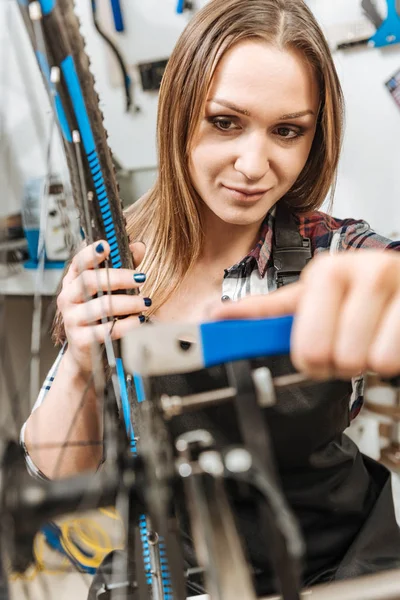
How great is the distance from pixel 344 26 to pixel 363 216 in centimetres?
32

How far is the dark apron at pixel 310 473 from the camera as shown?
533 mm

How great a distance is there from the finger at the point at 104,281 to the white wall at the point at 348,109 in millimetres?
427

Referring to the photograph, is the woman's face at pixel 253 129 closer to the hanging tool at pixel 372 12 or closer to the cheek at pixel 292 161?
the cheek at pixel 292 161

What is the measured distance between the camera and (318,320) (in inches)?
7.6

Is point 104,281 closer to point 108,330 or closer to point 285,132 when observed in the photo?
point 108,330

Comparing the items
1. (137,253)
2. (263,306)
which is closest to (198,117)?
(137,253)

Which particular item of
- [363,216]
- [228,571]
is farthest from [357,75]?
[228,571]

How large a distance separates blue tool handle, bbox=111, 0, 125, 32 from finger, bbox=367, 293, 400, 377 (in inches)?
36.2

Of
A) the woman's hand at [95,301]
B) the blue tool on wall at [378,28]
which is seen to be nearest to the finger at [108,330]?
the woman's hand at [95,301]

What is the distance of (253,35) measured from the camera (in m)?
0.46

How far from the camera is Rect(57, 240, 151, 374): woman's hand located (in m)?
0.35

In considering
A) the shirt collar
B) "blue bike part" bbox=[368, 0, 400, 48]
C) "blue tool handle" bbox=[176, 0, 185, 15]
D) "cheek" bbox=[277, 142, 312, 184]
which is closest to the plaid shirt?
the shirt collar

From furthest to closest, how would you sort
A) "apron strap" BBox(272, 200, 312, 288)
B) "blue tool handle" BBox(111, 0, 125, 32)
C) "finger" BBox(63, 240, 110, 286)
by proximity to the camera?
"blue tool handle" BBox(111, 0, 125, 32) → "apron strap" BBox(272, 200, 312, 288) → "finger" BBox(63, 240, 110, 286)

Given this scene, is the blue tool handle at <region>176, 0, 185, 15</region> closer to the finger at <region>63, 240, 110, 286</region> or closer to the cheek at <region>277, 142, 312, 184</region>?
the cheek at <region>277, 142, 312, 184</region>
